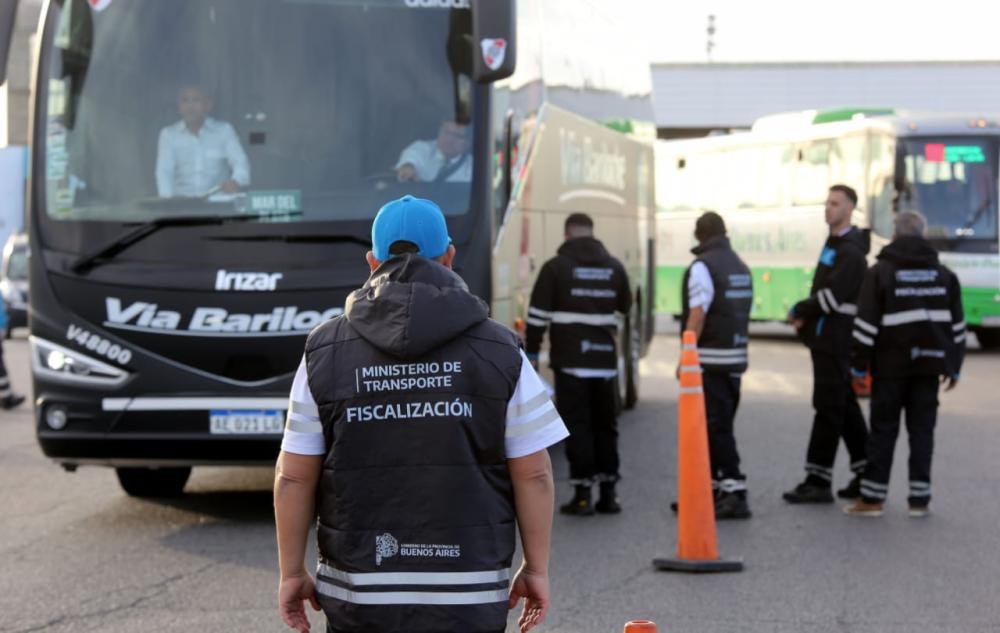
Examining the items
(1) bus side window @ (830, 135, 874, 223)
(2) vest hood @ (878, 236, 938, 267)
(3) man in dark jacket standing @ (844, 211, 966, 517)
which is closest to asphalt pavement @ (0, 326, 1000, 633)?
(3) man in dark jacket standing @ (844, 211, 966, 517)

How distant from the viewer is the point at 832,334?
9.78m

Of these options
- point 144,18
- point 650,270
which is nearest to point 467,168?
point 144,18

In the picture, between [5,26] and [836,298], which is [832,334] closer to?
[836,298]

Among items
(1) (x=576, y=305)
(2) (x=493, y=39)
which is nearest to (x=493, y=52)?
(2) (x=493, y=39)

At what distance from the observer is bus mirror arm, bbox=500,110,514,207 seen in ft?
32.1

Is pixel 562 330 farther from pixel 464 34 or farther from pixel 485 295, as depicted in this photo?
pixel 464 34

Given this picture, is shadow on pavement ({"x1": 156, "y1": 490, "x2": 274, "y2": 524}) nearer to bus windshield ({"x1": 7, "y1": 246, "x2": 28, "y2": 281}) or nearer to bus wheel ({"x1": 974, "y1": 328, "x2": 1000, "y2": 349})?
bus wheel ({"x1": 974, "y1": 328, "x2": 1000, "y2": 349})

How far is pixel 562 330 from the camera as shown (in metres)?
9.68

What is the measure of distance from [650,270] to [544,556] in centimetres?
1314

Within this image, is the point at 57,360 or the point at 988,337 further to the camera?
the point at 988,337

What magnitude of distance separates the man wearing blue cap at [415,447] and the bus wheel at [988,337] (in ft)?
71.0

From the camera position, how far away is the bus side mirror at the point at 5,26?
8.86 metres

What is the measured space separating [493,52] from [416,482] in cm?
524

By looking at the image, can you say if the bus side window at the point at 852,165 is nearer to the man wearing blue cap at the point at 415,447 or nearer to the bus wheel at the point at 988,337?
the bus wheel at the point at 988,337
